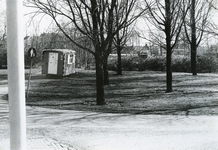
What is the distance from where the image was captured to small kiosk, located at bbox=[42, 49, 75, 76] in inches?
907

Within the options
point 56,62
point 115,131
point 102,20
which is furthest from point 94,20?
point 56,62

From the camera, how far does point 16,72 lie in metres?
3.69

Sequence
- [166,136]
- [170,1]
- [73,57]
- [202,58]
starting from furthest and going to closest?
[202,58]
[73,57]
[170,1]
[166,136]

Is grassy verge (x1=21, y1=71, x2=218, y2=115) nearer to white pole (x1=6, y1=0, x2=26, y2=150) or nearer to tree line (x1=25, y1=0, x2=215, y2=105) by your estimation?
tree line (x1=25, y1=0, x2=215, y2=105)

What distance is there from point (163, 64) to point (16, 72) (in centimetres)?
2778

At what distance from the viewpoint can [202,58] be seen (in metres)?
28.1

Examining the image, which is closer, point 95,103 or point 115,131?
point 115,131

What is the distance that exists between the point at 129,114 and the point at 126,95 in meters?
5.06

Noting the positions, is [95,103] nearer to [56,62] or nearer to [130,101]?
[130,101]

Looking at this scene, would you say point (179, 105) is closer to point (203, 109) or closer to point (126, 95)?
point (203, 109)

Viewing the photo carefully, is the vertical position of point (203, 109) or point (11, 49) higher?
point (11, 49)

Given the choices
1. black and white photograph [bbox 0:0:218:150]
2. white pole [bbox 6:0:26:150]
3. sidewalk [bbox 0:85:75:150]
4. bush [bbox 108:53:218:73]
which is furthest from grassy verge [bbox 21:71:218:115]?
bush [bbox 108:53:218:73]

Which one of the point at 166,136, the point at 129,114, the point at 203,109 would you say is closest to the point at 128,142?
the point at 166,136

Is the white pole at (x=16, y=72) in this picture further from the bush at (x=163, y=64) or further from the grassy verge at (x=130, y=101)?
the bush at (x=163, y=64)
